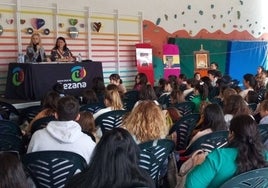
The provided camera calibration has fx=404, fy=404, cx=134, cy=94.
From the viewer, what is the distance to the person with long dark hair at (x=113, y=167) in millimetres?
1819

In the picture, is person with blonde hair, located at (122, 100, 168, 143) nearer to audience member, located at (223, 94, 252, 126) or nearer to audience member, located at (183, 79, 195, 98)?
audience member, located at (223, 94, 252, 126)

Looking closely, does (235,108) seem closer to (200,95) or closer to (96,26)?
(200,95)

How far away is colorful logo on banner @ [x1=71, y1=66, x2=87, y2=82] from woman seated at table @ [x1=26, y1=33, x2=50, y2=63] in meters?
0.61

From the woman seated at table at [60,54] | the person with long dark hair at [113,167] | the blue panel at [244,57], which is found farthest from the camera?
the blue panel at [244,57]

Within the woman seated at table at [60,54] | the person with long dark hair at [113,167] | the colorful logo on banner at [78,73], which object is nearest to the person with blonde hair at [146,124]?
the person with long dark hair at [113,167]

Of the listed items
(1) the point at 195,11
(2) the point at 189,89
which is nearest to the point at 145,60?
(1) the point at 195,11

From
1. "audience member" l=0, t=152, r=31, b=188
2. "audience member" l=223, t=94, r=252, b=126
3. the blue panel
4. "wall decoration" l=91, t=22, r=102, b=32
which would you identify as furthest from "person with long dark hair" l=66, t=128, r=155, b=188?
the blue panel

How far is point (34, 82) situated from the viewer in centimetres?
680

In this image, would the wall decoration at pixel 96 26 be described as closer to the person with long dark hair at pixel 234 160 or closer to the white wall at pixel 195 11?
the white wall at pixel 195 11

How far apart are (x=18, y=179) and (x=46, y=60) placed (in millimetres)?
6219

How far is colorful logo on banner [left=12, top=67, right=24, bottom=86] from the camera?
699cm

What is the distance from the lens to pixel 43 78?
273 inches

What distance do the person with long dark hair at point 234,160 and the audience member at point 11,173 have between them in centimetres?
100

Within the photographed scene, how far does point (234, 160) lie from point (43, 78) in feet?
16.8
